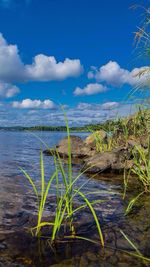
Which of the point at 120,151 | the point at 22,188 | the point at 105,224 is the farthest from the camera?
the point at 120,151

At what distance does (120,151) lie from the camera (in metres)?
14.4

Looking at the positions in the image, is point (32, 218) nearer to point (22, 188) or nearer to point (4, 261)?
point (4, 261)

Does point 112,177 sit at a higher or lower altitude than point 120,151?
lower

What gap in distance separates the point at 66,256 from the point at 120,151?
9729 millimetres

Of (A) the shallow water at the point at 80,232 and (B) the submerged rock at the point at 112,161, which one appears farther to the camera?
(B) the submerged rock at the point at 112,161

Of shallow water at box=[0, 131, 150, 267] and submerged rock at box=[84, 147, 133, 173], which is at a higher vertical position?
submerged rock at box=[84, 147, 133, 173]

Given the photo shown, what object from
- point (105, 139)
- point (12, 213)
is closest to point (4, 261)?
point (12, 213)

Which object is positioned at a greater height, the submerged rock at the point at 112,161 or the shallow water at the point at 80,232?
the submerged rock at the point at 112,161

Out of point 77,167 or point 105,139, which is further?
point 105,139

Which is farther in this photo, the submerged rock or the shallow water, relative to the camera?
the submerged rock

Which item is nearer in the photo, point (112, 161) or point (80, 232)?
point (80, 232)

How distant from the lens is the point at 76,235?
18.8 feet

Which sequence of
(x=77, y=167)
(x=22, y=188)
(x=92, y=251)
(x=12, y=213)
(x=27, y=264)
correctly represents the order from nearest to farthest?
(x=27, y=264), (x=92, y=251), (x=12, y=213), (x=22, y=188), (x=77, y=167)

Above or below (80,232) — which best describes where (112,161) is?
above
